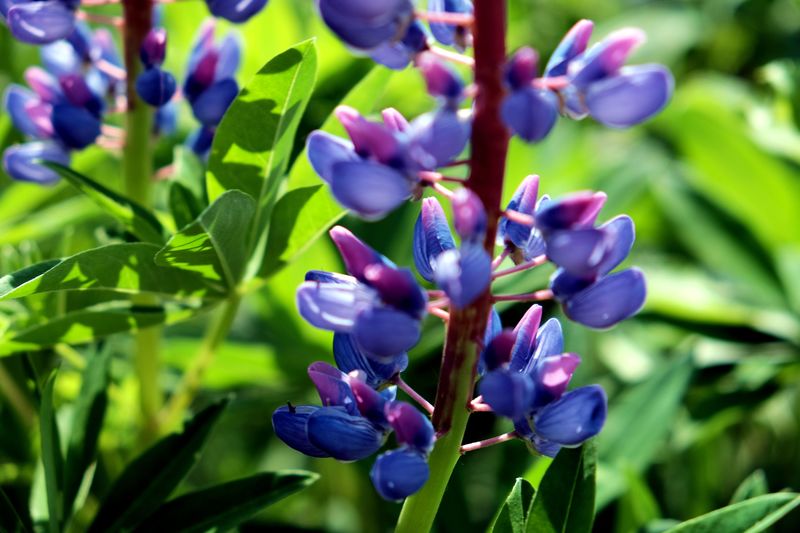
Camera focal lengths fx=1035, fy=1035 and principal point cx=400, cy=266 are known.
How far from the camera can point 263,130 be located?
147 centimetres

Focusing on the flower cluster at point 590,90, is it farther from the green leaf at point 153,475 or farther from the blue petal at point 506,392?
the green leaf at point 153,475

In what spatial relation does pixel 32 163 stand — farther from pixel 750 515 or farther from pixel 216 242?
pixel 750 515

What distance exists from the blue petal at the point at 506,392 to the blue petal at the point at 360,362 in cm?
18

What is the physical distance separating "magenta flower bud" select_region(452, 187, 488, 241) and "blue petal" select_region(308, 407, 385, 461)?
11.0 inches

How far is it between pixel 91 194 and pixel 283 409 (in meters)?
0.49

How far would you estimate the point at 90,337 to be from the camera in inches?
61.9

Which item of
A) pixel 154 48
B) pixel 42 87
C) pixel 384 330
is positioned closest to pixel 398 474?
pixel 384 330

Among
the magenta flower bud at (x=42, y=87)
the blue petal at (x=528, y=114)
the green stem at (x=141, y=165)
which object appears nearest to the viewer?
the blue petal at (x=528, y=114)

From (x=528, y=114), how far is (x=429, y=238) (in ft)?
0.92

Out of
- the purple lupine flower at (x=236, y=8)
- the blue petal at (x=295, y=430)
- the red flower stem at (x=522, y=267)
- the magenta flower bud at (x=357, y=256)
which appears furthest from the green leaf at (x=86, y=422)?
the red flower stem at (x=522, y=267)

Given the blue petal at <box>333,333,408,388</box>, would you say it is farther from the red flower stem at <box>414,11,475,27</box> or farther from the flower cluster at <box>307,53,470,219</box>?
the red flower stem at <box>414,11,475,27</box>

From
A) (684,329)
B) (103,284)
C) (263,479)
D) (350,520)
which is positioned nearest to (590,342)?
(684,329)

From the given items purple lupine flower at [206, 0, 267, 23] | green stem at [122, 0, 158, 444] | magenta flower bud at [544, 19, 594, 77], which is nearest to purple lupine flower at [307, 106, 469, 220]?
magenta flower bud at [544, 19, 594, 77]

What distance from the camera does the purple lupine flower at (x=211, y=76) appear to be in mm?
1741
